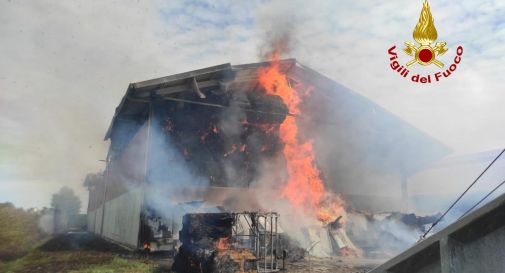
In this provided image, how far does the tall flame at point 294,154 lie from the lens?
17750 mm

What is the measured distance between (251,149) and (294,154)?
2.67 metres

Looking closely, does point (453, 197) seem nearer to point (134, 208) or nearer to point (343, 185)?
point (343, 185)

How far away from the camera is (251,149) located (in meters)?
17.3

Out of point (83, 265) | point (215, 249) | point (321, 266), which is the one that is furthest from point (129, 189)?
point (321, 266)

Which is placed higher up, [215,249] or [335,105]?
[335,105]

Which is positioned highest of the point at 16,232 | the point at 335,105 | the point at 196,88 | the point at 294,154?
the point at 335,105

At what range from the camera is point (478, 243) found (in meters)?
2.57

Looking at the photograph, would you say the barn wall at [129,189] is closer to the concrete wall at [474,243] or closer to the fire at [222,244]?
the fire at [222,244]

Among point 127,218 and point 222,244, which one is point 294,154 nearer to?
point 222,244

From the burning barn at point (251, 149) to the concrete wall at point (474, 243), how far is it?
929cm

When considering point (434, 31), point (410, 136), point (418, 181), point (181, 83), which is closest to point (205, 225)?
point (181, 83)

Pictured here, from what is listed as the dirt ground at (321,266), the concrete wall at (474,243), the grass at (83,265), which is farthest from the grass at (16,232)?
the concrete wall at (474,243)

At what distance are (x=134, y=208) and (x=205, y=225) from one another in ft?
20.2

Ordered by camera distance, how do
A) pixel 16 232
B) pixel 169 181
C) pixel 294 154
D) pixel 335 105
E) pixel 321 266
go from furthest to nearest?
pixel 16 232 → pixel 335 105 → pixel 294 154 → pixel 169 181 → pixel 321 266
